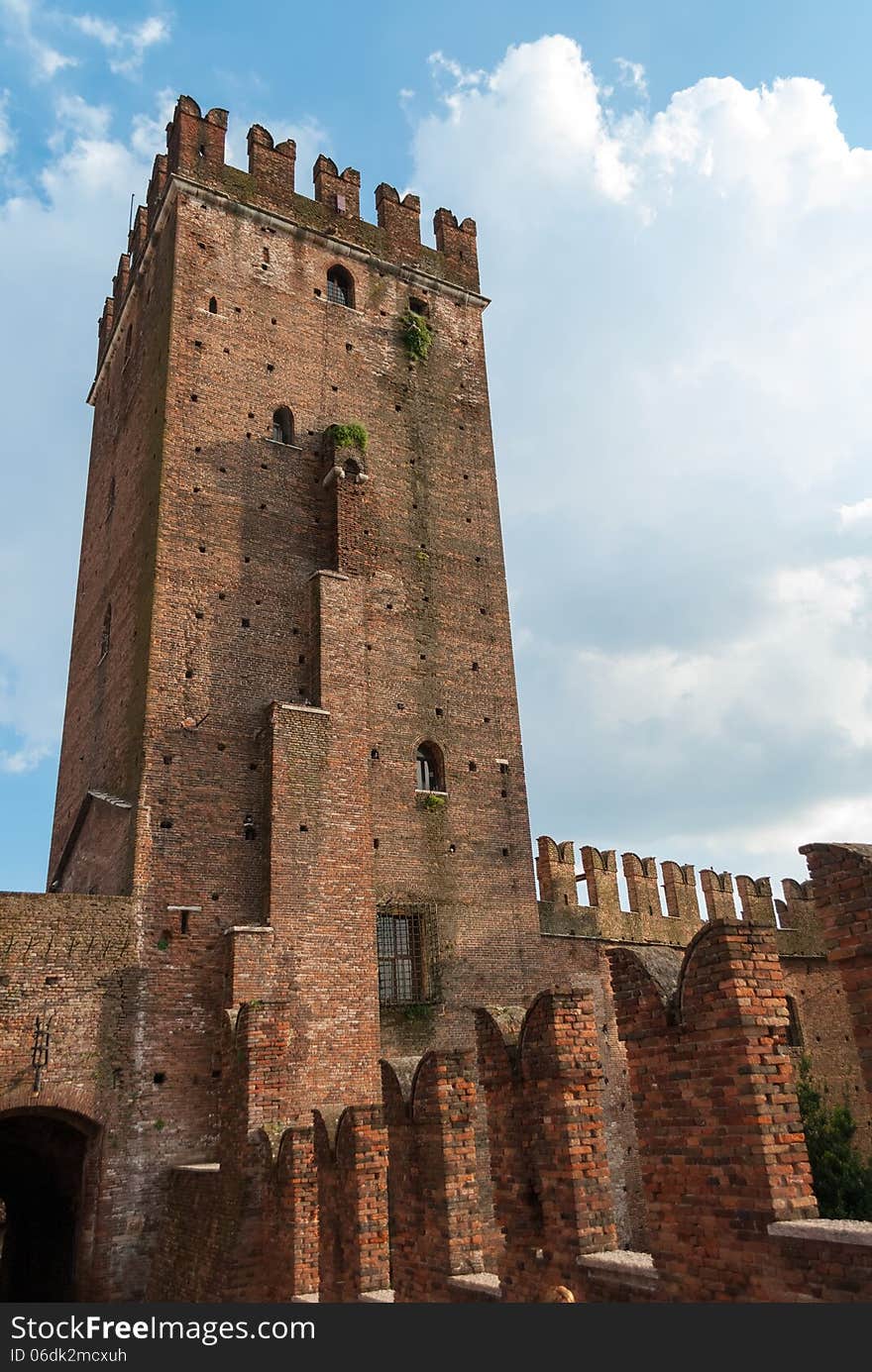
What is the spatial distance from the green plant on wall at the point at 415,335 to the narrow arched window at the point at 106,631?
8695 millimetres

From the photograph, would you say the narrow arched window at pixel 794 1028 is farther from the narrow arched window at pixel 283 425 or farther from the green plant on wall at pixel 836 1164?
the narrow arched window at pixel 283 425

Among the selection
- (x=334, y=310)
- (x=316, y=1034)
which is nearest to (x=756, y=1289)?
(x=316, y=1034)

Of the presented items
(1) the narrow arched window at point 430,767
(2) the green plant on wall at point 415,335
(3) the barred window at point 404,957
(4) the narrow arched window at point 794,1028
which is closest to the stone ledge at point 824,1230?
(3) the barred window at point 404,957

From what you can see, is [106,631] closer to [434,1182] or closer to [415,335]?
[415,335]

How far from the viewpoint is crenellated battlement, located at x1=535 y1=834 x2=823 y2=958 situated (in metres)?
20.5

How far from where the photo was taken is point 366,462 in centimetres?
1933

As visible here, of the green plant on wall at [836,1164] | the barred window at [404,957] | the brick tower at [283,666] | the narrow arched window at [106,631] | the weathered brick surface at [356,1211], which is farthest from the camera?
the green plant on wall at [836,1164]

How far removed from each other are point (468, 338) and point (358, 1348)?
68.5 ft

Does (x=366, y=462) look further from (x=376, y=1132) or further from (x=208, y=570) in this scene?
(x=376, y=1132)

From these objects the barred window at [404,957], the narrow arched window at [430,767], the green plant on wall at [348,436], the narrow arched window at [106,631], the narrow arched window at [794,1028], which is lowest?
the narrow arched window at [794,1028]

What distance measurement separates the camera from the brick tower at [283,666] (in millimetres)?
13586

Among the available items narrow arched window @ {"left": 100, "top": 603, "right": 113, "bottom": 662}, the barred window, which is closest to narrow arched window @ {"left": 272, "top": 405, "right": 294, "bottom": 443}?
narrow arched window @ {"left": 100, "top": 603, "right": 113, "bottom": 662}

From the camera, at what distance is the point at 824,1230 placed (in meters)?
4.30

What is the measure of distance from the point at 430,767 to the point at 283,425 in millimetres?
7323
